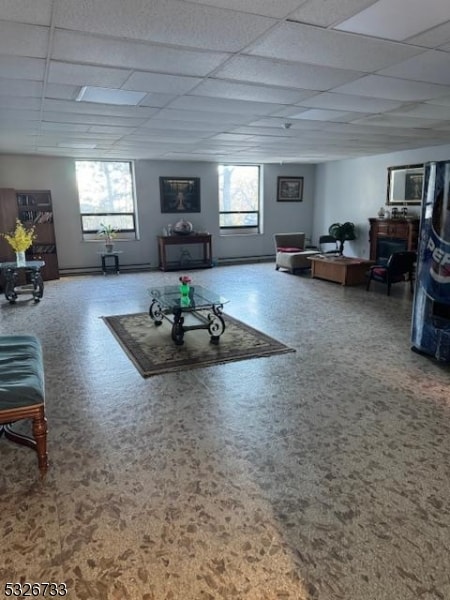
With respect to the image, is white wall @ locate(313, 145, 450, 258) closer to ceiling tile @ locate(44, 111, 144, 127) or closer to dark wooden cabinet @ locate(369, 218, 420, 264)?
dark wooden cabinet @ locate(369, 218, 420, 264)

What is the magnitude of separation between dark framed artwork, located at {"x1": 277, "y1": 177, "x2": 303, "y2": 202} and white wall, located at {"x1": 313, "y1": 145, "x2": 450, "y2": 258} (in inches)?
18.1

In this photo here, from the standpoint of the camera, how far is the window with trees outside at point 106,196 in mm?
8742

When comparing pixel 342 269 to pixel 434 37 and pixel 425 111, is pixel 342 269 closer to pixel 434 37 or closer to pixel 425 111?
pixel 425 111

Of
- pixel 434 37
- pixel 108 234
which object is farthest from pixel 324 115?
pixel 108 234

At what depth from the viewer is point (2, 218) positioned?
7.50 metres

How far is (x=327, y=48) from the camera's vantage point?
263 centimetres

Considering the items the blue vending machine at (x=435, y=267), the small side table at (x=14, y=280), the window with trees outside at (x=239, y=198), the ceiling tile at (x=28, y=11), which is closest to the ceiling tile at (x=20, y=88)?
the ceiling tile at (x=28, y=11)

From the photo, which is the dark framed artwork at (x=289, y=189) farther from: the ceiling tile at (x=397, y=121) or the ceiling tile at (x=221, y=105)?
the ceiling tile at (x=221, y=105)

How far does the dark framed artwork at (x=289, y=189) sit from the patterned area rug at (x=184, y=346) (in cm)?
612

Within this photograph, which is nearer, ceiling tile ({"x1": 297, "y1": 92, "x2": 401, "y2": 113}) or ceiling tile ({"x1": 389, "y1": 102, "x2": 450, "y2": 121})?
ceiling tile ({"x1": 297, "y1": 92, "x2": 401, "y2": 113})

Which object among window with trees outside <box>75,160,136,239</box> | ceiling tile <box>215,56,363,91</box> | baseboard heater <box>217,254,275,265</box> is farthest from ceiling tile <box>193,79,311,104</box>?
baseboard heater <box>217,254,275,265</box>

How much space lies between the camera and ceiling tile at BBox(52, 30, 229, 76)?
2.49m

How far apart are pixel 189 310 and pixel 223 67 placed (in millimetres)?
2389

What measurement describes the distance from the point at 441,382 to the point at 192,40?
3.18m
